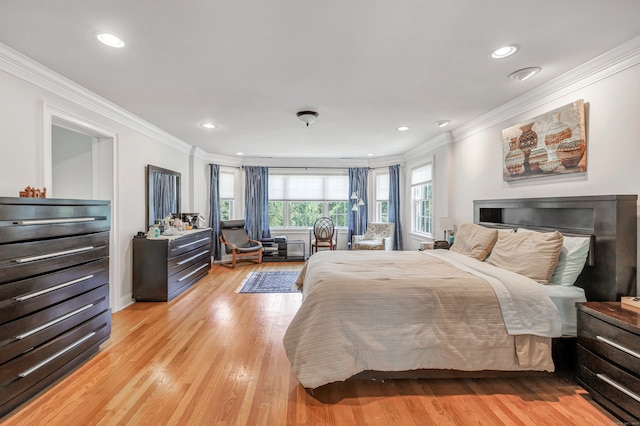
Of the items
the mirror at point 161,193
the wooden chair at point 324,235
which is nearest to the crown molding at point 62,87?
the mirror at point 161,193

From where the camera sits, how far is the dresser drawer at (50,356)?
176 centimetres

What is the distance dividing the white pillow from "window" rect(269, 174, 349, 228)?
5.13 meters

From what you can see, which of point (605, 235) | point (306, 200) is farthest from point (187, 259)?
point (605, 235)

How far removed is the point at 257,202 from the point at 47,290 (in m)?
5.06

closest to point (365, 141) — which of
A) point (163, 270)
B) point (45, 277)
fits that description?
point (163, 270)

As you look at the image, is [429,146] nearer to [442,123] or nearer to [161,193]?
[442,123]

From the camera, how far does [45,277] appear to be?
2.02 metres

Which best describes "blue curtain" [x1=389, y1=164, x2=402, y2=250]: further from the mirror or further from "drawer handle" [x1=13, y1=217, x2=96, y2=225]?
"drawer handle" [x1=13, y1=217, x2=96, y2=225]

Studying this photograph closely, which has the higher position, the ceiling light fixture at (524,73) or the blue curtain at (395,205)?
the ceiling light fixture at (524,73)

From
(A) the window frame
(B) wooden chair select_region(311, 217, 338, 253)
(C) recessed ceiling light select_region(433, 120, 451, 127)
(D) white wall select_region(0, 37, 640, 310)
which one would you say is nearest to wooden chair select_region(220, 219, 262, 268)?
(D) white wall select_region(0, 37, 640, 310)

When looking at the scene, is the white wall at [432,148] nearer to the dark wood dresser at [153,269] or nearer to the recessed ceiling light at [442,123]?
the dark wood dresser at [153,269]

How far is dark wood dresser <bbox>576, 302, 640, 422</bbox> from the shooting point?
Result: 5.41ft

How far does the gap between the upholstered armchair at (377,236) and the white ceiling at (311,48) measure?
3006 mm

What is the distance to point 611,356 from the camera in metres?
1.78
